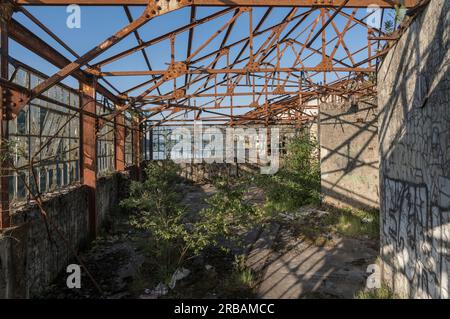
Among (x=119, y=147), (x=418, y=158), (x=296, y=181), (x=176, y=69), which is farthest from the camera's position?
(x=119, y=147)

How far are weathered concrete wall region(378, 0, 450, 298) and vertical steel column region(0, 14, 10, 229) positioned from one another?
5.48m

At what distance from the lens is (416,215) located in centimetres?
388

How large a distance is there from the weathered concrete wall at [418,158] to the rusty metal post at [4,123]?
5468 mm

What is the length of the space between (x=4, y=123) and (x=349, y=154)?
9373 millimetres

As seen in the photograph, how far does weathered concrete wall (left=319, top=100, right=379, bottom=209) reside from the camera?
9727 mm

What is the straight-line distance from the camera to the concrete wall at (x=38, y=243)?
4090 millimetres

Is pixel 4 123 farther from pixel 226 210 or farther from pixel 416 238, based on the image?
pixel 416 238

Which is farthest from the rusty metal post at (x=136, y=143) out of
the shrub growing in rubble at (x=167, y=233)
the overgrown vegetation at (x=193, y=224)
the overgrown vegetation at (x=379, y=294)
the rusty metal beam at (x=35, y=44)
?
the overgrown vegetation at (x=379, y=294)

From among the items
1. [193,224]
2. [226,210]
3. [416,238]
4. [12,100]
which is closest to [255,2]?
[226,210]

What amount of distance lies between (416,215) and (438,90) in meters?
1.65

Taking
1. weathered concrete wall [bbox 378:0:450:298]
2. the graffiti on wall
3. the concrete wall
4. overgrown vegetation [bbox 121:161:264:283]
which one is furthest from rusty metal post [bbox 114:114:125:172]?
the graffiti on wall

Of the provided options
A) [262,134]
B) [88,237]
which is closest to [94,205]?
[88,237]

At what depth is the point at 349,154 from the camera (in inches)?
391
